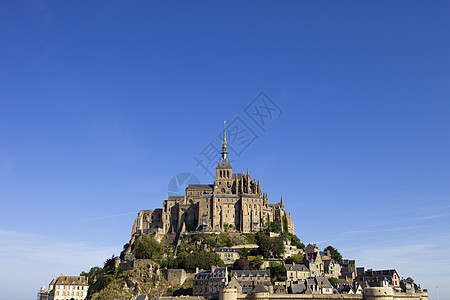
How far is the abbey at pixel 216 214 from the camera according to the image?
337 ft

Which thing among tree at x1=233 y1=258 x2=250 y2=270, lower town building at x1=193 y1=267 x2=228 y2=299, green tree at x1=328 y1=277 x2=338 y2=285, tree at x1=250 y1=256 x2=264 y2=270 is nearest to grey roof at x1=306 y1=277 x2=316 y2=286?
green tree at x1=328 y1=277 x2=338 y2=285

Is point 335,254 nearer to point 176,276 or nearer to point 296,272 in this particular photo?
Result: point 296,272

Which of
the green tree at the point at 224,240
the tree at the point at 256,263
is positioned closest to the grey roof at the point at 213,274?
the tree at the point at 256,263

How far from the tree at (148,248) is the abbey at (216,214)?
8.54 metres

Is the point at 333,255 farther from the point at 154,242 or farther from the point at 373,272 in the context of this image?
the point at 154,242

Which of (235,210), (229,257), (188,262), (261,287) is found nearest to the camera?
(261,287)

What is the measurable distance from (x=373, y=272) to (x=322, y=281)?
20150 millimetres

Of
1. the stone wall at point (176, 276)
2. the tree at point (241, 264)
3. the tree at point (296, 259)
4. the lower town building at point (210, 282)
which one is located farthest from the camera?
the tree at point (296, 259)

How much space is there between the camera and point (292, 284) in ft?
238

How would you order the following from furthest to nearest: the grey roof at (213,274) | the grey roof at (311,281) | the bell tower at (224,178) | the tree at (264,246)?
the bell tower at (224,178) < the tree at (264,246) < the grey roof at (213,274) < the grey roof at (311,281)

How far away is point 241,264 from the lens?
81.1m

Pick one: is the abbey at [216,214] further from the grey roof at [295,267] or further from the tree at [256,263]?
the grey roof at [295,267]

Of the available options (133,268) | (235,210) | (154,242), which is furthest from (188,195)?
(133,268)

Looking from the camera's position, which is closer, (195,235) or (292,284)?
(292,284)
